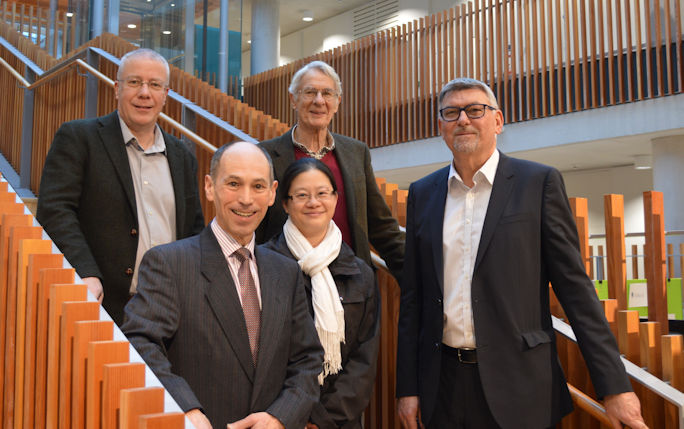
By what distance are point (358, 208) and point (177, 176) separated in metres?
0.66

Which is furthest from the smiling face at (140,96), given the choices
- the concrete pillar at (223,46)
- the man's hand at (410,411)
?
the concrete pillar at (223,46)

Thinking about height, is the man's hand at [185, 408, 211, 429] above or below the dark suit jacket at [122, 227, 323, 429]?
below

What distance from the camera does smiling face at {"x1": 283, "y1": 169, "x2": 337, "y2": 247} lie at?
205 cm

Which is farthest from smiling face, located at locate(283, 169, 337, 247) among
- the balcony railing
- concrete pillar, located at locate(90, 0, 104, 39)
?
concrete pillar, located at locate(90, 0, 104, 39)

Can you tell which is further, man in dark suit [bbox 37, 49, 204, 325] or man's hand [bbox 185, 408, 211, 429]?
man in dark suit [bbox 37, 49, 204, 325]

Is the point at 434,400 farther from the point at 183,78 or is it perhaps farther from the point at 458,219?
the point at 183,78

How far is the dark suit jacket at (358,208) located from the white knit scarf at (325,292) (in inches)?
10.6

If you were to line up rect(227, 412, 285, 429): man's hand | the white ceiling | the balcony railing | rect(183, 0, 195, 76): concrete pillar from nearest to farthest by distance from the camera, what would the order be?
rect(227, 412, 285, 429): man's hand, the balcony railing, rect(183, 0, 195, 76): concrete pillar, the white ceiling

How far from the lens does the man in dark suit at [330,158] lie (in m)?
2.36

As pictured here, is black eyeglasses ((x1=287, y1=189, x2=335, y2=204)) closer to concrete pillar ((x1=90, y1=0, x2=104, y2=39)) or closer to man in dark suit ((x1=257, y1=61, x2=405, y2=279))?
man in dark suit ((x1=257, y1=61, x2=405, y2=279))

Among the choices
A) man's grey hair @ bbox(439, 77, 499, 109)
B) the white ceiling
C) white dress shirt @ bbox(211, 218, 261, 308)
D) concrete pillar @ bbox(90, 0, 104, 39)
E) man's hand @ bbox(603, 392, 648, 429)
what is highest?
the white ceiling

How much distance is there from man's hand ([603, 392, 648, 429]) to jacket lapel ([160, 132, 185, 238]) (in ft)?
4.76

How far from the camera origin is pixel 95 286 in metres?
1.96

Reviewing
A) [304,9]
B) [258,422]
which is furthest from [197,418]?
[304,9]
